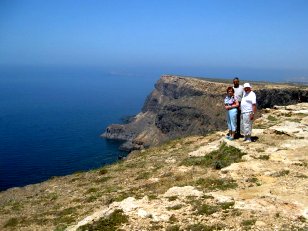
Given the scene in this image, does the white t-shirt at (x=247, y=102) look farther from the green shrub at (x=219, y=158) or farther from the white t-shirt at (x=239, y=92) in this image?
the green shrub at (x=219, y=158)

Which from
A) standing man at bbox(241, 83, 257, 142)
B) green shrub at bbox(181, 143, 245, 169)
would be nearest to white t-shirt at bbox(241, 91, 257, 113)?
standing man at bbox(241, 83, 257, 142)

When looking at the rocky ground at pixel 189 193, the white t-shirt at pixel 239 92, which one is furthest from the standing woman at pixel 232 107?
the rocky ground at pixel 189 193

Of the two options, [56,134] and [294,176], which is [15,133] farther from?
[294,176]

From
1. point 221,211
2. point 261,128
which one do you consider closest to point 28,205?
point 221,211

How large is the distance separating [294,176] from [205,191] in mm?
3204

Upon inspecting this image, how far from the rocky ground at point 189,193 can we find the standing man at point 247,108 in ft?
2.85

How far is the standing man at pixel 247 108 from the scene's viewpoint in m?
18.6

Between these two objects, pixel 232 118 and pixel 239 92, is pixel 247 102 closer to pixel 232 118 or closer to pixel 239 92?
pixel 239 92

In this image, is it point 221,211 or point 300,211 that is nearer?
point 300,211

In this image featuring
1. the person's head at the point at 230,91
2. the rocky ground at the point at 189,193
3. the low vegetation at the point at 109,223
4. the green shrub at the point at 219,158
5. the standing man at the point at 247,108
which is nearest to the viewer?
the rocky ground at the point at 189,193

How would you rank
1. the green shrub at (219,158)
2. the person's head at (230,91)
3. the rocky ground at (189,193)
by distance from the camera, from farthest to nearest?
the person's head at (230,91) < the green shrub at (219,158) < the rocky ground at (189,193)

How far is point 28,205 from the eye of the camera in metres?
17.4

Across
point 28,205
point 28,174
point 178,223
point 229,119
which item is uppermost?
point 229,119

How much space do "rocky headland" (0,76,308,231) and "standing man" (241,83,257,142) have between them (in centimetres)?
86
